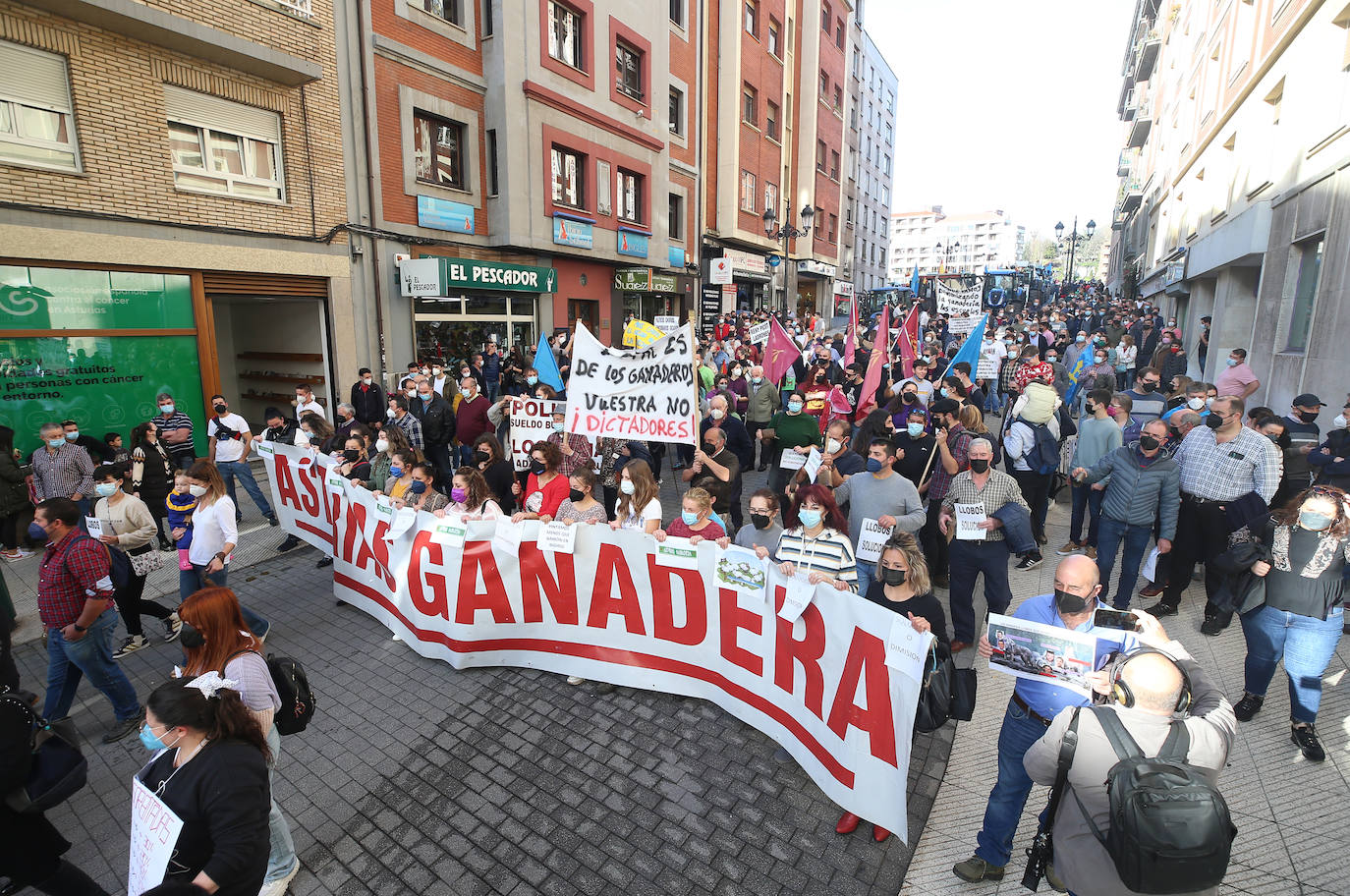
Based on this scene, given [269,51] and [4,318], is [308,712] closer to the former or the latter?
[4,318]

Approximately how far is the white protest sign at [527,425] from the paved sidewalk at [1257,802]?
5709 mm

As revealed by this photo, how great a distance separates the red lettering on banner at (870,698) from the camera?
3.74 meters

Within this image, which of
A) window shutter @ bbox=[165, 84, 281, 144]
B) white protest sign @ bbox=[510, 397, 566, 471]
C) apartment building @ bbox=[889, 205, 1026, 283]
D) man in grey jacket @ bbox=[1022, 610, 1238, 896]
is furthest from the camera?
apartment building @ bbox=[889, 205, 1026, 283]

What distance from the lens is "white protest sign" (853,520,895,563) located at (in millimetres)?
5402

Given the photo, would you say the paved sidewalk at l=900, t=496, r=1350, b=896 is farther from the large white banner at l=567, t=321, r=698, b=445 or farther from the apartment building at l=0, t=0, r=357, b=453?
the apartment building at l=0, t=0, r=357, b=453

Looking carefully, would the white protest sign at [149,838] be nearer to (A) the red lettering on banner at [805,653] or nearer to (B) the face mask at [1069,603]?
(A) the red lettering on banner at [805,653]

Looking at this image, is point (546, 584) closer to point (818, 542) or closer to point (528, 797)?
point (528, 797)

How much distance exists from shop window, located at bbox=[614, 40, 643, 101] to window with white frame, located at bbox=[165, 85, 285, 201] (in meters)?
11.7

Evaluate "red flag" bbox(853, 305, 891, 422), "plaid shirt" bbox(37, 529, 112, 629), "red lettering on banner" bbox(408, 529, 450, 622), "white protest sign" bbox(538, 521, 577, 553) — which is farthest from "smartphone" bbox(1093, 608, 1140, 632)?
"plaid shirt" bbox(37, 529, 112, 629)

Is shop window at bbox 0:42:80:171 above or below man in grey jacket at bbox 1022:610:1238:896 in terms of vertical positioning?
above

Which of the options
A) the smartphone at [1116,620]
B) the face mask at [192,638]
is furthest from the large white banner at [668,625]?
the face mask at [192,638]

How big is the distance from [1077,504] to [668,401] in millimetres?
5082

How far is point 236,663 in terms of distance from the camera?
137 inches

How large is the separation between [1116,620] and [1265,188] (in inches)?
674
